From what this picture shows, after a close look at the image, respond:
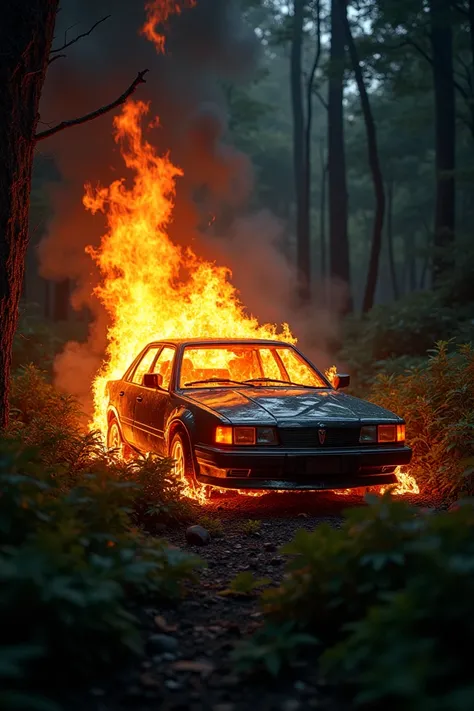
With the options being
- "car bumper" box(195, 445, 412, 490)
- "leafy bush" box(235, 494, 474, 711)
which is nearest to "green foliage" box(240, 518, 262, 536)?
"car bumper" box(195, 445, 412, 490)

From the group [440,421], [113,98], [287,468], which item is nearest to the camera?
[287,468]

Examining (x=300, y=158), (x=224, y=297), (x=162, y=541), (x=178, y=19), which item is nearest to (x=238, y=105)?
(x=300, y=158)

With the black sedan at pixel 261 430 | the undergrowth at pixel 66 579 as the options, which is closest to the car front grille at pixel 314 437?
the black sedan at pixel 261 430

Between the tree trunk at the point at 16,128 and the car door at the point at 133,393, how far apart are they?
→ 229 centimetres

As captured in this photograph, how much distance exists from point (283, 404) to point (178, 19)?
15.1 m

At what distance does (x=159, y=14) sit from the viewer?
62.1 feet

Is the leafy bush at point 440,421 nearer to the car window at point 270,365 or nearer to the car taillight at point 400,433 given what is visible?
the car taillight at point 400,433

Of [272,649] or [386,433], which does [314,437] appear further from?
[272,649]

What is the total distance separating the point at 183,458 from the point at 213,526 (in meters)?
1.15

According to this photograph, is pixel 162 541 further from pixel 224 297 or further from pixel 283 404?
pixel 224 297

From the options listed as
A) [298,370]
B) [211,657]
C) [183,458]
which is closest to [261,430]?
[183,458]

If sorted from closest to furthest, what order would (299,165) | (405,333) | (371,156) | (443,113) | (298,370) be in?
(298,370) → (405,333) → (443,113) → (371,156) → (299,165)

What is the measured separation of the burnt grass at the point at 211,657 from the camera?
122 inches

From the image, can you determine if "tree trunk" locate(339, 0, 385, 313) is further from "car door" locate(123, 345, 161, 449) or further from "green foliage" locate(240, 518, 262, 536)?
"green foliage" locate(240, 518, 262, 536)
